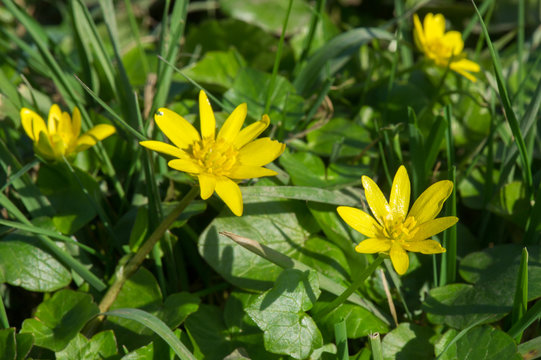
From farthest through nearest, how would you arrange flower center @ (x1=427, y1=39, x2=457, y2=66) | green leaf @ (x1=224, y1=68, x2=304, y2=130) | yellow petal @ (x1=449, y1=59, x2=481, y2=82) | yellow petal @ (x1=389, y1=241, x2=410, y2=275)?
flower center @ (x1=427, y1=39, x2=457, y2=66) → yellow petal @ (x1=449, y1=59, x2=481, y2=82) → green leaf @ (x1=224, y1=68, x2=304, y2=130) → yellow petal @ (x1=389, y1=241, x2=410, y2=275)

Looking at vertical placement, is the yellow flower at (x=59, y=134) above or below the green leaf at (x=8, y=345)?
above

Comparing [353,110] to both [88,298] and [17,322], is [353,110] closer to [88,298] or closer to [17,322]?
[88,298]

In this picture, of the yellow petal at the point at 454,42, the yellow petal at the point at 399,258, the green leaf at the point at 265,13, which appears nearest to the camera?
the yellow petal at the point at 399,258

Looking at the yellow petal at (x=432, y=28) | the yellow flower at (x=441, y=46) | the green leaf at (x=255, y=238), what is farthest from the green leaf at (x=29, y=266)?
the yellow petal at (x=432, y=28)

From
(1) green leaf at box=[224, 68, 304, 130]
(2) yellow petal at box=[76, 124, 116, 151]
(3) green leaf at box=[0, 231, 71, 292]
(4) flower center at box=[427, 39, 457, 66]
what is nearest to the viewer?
(3) green leaf at box=[0, 231, 71, 292]

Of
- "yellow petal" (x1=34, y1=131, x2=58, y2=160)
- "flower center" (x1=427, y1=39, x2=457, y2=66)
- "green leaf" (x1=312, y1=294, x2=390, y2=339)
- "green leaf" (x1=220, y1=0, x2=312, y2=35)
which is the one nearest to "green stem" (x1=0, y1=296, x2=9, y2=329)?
"yellow petal" (x1=34, y1=131, x2=58, y2=160)

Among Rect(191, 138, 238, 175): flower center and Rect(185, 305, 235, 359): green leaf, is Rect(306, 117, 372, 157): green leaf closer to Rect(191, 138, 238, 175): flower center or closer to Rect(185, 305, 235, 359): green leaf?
Rect(191, 138, 238, 175): flower center

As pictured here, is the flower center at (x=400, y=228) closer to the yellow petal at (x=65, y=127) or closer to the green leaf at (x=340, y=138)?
the green leaf at (x=340, y=138)

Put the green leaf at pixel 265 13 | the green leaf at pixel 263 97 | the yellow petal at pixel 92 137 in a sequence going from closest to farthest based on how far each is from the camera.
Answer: the yellow petal at pixel 92 137 < the green leaf at pixel 263 97 < the green leaf at pixel 265 13
